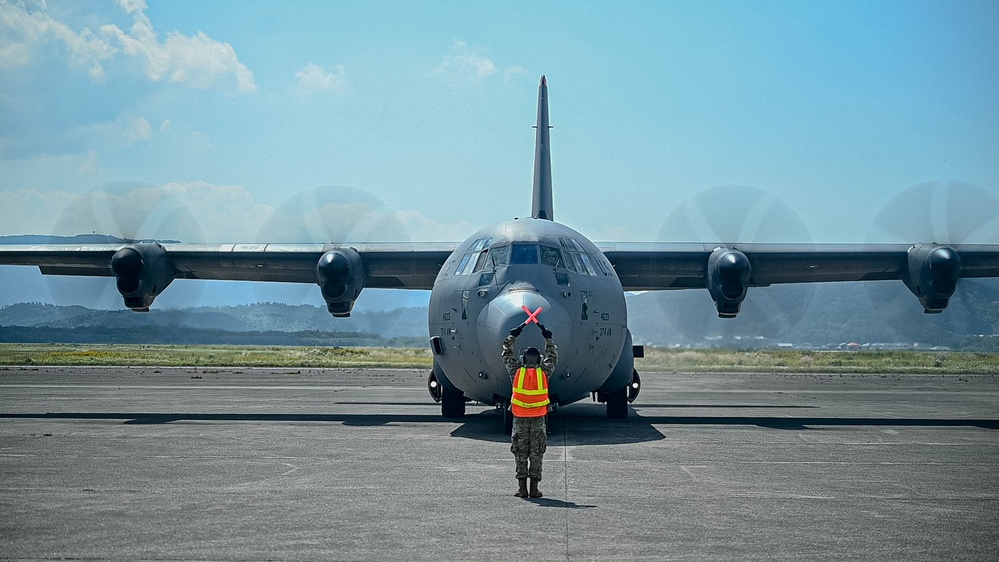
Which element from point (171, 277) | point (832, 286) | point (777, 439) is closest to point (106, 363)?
point (171, 277)

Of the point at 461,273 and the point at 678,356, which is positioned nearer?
the point at 461,273

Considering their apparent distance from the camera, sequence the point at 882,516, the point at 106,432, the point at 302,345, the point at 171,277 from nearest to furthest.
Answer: the point at 882,516 → the point at 106,432 → the point at 171,277 → the point at 302,345

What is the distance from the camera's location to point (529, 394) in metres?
9.70

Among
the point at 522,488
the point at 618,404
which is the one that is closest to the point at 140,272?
the point at 618,404

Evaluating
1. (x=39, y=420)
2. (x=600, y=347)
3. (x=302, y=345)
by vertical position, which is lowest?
(x=302, y=345)

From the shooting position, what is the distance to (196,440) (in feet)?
45.9

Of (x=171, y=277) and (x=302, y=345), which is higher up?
(x=171, y=277)

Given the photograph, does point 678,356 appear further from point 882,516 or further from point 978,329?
point 978,329

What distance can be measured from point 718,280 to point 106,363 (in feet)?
144

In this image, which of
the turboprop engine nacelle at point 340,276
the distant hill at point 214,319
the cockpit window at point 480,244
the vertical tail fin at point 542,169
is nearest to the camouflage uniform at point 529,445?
the cockpit window at point 480,244

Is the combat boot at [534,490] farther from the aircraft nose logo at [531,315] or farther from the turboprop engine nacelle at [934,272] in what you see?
the turboprop engine nacelle at [934,272]

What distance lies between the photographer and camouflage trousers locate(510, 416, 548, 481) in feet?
29.8

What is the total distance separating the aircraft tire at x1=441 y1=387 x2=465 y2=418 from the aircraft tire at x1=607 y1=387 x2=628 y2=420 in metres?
3.13

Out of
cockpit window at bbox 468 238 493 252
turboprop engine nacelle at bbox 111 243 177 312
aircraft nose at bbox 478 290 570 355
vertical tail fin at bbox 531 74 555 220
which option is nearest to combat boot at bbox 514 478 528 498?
aircraft nose at bbox 478 290 570 355
